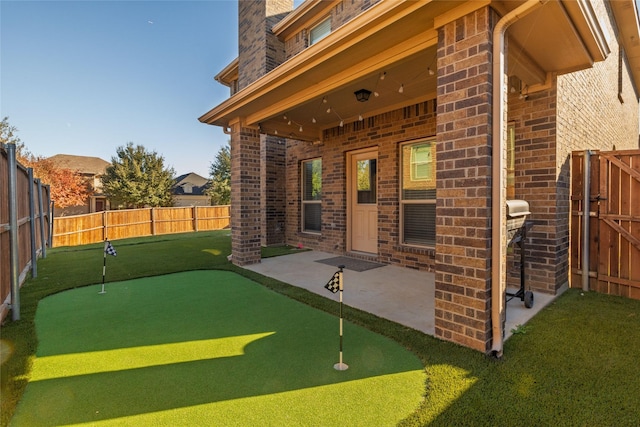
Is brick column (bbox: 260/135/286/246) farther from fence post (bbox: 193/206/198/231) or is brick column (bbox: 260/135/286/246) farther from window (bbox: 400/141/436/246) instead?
fence post (bbox: 193/206/198/231)

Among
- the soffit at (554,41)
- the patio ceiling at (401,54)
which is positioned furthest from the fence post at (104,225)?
the soffit at (554,41)

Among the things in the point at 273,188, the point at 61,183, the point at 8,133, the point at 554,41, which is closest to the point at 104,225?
the point at 273,188

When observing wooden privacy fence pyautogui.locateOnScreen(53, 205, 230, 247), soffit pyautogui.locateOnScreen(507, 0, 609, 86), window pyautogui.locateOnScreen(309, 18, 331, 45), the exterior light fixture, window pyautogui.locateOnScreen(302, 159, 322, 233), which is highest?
window pyautogui.locateOnScreen(309, 18, 331, 45)

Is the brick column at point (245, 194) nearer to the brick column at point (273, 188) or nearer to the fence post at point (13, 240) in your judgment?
the brick column at point (273, 188)

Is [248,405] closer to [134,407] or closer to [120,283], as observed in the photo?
[134,407]

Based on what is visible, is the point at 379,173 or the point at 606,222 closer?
the point at 606,222

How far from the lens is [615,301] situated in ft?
13.4

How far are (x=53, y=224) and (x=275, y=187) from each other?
28.4 feet

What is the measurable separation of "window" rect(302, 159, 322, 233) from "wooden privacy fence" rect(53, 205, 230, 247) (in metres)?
9.02

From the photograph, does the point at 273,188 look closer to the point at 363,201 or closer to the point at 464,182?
the point at 363,201

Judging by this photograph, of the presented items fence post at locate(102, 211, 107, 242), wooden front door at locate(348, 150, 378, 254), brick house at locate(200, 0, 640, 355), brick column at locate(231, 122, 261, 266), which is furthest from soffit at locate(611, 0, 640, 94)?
fence post at locate(102, 211, 107, 242)

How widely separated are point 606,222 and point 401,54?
404cm

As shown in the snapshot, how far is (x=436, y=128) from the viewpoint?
11.8 ft

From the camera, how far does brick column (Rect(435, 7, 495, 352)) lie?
2680 mm
